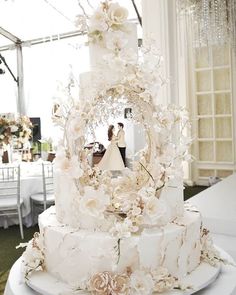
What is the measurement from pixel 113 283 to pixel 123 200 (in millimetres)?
321

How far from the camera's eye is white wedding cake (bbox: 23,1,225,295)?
1.33 m

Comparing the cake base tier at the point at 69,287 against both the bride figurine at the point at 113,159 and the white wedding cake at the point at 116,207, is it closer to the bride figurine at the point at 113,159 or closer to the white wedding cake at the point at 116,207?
the white wedding cake at the point at 116,207

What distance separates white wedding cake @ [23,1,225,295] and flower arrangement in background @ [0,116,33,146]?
12.0ft

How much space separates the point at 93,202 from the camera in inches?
52.4

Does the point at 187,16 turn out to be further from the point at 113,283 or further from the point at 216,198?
the point at 113,283

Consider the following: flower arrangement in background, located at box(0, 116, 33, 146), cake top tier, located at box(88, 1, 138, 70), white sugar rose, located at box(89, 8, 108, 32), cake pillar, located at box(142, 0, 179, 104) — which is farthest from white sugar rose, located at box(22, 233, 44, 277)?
flower arrangement in background, located at box(0, 116, 33, 146)

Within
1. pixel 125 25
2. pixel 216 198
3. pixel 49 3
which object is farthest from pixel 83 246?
pixel 49 3

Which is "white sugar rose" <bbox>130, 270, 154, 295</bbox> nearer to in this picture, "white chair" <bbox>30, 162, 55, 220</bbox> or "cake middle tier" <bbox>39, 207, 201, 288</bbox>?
"cake middle tier" <bbox>39, 207, 201, 288</bbox>

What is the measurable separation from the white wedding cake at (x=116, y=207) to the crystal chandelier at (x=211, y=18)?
11.1ft

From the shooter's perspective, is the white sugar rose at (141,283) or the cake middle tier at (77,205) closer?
the white sugar rose at (141,283)

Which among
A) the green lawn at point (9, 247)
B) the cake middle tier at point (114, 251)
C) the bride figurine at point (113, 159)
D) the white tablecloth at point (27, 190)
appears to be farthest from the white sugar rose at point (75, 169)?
the white tablecloth at point (27, 190)

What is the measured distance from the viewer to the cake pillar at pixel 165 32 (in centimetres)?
329

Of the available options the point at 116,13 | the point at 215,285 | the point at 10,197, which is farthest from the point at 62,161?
the point at 10,197

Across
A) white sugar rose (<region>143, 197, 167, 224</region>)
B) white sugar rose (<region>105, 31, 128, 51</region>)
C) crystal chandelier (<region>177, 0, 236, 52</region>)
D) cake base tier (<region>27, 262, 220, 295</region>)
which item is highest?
crystal chandelier (<region>177, 0, 236, 52</region>)
